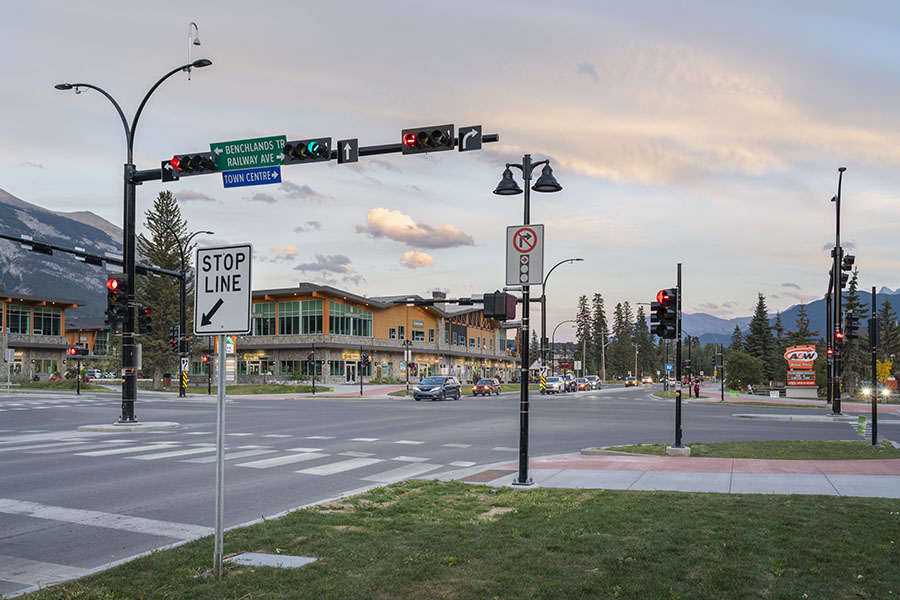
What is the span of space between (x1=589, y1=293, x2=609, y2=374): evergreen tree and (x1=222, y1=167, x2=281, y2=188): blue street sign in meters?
161

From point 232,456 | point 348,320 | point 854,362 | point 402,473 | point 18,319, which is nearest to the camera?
point 402,473

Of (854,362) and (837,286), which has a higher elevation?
(837,286)

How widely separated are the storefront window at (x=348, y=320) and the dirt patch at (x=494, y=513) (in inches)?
2943

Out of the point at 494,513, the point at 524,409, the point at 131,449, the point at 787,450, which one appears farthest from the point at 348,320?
the point at 494,513

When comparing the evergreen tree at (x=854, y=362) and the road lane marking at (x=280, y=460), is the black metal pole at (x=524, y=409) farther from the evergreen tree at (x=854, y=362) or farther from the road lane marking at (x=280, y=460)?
the evergreen tree at (x=854, y=362)

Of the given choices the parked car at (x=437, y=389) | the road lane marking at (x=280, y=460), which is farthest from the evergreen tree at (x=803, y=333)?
the road lane marking at (x=280, y=460)

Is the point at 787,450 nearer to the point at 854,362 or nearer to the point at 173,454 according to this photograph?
the point at 173,454

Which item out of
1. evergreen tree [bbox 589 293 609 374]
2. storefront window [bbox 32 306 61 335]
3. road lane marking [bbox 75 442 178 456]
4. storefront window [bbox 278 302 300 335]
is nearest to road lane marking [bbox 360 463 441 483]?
road lane marking [bbox 75 442 178 456]

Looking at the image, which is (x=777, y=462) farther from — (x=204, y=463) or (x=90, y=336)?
(x=90, y=336)

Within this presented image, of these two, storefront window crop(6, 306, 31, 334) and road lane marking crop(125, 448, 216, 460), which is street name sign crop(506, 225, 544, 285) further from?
storefront window crop(6, 306, 31, 334)

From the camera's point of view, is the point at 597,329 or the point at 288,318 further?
the point at 597,329

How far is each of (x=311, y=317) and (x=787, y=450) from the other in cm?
7066

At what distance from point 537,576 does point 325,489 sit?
20.7 feet

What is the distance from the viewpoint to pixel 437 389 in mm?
50781
